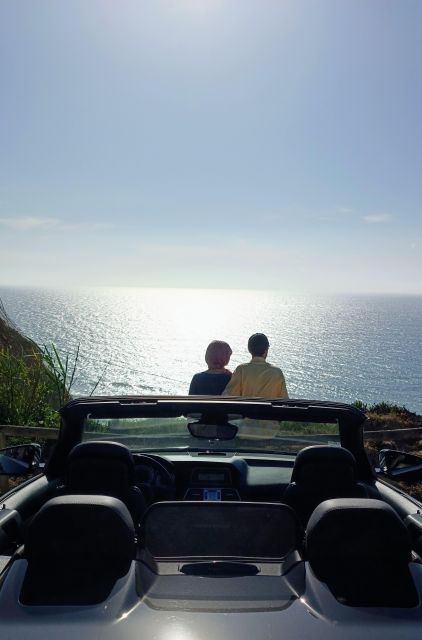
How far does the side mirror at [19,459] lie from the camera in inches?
135

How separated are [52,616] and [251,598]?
569mm

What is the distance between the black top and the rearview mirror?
273cm

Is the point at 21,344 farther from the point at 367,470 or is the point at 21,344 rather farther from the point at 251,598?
the point at 251,598

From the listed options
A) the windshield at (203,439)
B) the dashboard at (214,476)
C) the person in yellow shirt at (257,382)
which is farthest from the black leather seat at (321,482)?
the person in yellow shirt at (257,382)

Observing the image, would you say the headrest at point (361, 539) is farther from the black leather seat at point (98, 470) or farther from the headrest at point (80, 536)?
the black leather seat at point (98, 470)

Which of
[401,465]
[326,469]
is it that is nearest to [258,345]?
[401,465]

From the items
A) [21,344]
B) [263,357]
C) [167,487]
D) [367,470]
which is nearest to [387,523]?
[367,470]

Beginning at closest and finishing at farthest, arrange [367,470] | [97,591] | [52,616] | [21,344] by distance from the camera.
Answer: [52,616] < [97,591] < [367,470] < [21,344]

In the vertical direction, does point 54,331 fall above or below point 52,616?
below

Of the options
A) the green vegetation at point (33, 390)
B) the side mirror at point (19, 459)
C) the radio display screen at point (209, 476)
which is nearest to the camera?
the side mirror at point (19, 459)

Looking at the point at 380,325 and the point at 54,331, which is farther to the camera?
the point at 380,325

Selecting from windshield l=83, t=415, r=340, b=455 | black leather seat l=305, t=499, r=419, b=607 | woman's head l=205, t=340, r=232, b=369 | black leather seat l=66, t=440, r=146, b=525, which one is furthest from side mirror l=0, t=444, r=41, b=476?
woman's head l=205, t=340, r=232, b=369

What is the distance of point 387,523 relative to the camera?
7.42 ft

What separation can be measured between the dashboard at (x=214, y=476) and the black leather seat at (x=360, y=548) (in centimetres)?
166
